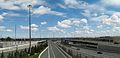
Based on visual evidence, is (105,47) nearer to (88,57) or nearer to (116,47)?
(116,47)

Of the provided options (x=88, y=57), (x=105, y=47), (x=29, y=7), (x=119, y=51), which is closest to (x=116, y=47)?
(x=119, y=51)

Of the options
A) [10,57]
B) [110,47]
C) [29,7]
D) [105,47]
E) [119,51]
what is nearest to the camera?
[10,57]

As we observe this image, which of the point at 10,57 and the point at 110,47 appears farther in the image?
the point at 110,47

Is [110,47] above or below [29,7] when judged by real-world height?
below

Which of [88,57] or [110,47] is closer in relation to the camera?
[88,57]

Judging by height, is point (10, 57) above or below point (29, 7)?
below

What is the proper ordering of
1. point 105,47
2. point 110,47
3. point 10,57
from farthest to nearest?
point 105,47
point 110,47
point 10,57

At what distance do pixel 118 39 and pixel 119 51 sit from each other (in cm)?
2438

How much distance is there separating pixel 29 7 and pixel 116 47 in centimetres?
3264

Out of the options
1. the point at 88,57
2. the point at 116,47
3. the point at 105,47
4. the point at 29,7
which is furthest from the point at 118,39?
the point at 88,57

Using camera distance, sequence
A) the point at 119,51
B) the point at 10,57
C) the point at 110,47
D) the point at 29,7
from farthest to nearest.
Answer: the point at 110,47, the point at 119,51, the point at 29,7, the point at 10,57

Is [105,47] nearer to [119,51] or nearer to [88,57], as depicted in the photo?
[119,51]

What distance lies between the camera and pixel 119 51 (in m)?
69.2

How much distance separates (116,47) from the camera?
73562 mm
